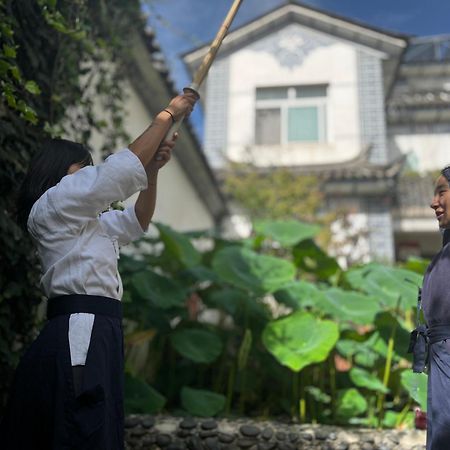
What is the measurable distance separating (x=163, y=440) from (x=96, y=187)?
6.65 ft

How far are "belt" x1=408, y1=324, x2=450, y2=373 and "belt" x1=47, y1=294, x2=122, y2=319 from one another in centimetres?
100

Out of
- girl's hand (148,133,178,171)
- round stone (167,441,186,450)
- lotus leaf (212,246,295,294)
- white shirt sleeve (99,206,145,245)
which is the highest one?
girl's hand (148,133,178,171)

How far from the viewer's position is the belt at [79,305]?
4.66 ft

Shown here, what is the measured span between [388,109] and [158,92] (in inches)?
301

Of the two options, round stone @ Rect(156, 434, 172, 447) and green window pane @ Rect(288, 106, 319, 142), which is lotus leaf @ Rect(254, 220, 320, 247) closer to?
round stone @ Rect(156, 434, 172, 447)

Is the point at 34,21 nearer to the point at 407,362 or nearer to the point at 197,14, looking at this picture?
the point at 197,14

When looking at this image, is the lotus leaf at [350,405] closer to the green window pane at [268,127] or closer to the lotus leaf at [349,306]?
the lotus leaf at [349,306]

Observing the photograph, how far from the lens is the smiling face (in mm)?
1670

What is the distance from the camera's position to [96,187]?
53.4 inches

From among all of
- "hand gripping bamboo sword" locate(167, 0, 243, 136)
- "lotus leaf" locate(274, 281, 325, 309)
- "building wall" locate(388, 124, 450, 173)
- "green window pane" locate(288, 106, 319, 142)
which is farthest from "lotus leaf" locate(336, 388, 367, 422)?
"building wall" locate(388, 124, 450, 173)

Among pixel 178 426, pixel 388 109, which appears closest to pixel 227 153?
pixel 388 109

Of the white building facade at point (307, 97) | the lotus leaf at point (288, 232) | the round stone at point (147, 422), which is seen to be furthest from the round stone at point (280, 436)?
the white building facade at point (307, 97)

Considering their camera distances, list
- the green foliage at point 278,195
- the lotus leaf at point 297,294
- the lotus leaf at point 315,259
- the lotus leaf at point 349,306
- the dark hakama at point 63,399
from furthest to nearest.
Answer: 1. the green foliage at point 278,195
2. the lotus leaf at point 315,259
3. the lotus leaf at point 297,294
4. the lotus leaf at point 349,306
5. the dark hakama at point 63,399

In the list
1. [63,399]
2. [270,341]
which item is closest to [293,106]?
[270,341]
